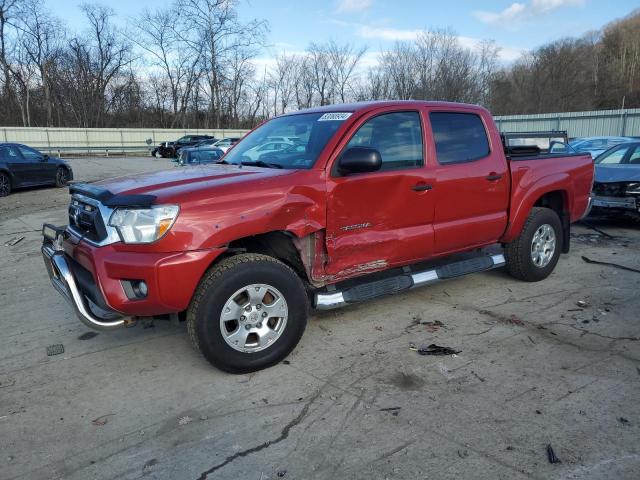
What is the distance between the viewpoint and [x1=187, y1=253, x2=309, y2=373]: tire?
3410 millimetres

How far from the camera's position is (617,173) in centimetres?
918

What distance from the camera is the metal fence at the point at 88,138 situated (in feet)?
122

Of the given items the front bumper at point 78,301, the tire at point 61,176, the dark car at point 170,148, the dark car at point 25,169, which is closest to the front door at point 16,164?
the dark car at point 25,169

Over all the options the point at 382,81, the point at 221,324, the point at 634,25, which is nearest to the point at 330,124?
the point at 221,324

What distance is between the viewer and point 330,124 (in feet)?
13.9

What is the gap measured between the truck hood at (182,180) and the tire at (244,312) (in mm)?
563

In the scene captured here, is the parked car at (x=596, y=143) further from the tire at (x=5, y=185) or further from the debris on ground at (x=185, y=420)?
the tire at (x=5, y=185)

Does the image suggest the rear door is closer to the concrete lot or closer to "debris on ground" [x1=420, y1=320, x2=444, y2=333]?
"debris on ground" [x1=420, y1=320, x2=444, y2=333]

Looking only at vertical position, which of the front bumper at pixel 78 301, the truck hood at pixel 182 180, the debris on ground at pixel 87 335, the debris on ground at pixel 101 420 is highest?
the truck hood at pixel 182 180

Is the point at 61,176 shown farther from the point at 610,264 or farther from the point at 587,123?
the point at 587,123

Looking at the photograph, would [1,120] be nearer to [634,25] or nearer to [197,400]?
[197,400]

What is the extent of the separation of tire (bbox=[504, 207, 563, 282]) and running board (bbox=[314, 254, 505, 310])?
33 centimetres

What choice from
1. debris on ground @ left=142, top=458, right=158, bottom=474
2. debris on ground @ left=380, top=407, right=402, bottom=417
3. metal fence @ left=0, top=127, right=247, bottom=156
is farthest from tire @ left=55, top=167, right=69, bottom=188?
metal fence @ left=0, top=127, right=247, bottom=156

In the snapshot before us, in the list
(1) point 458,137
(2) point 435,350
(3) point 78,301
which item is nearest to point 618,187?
(1) point 458,137
